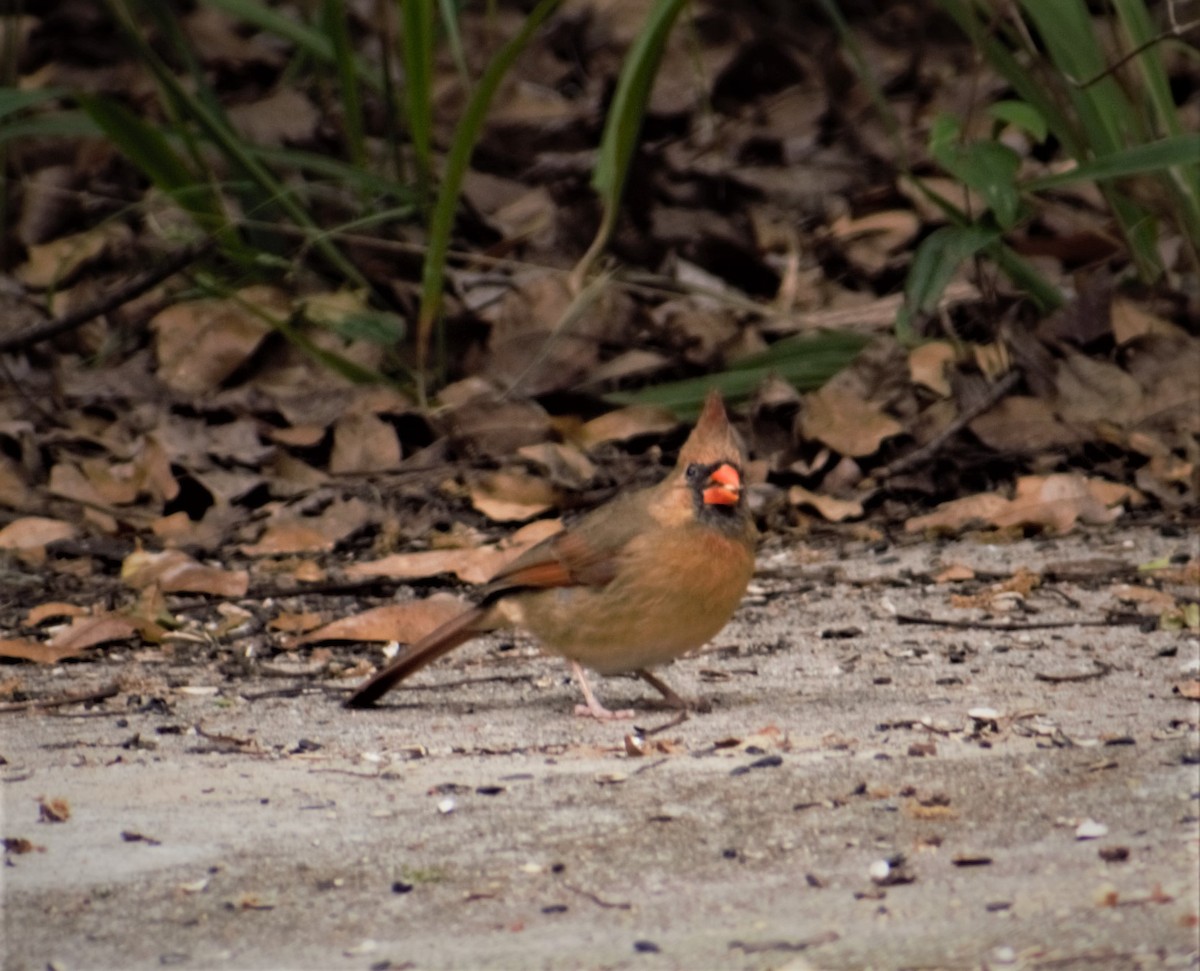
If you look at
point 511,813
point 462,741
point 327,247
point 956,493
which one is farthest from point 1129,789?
point 327,247

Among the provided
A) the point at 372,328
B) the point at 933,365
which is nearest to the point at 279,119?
the point at 372,328

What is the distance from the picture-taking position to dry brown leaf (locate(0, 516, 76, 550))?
18.2 feet

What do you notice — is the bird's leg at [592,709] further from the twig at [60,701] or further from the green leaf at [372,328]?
the green leaf at [372,328]

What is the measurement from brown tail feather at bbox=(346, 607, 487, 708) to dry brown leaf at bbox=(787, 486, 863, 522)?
1619 millimetres

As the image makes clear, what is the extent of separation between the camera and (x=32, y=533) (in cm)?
560

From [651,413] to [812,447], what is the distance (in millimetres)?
565

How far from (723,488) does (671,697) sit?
441 millimetres

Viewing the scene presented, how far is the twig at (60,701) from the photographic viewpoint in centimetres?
415

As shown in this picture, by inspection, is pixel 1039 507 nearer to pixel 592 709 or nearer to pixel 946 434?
pixel 946 434

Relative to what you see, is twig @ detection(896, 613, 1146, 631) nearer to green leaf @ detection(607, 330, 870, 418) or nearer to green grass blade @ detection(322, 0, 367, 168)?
green leaf @ detection(607, 330, 870, 418)

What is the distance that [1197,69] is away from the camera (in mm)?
8719

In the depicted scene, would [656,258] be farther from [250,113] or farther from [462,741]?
[462,741]

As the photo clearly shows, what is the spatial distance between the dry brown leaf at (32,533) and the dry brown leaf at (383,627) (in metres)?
1.20

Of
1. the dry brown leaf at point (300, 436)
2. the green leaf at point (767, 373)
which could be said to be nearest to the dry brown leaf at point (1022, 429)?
the green leaf at point (767, 373)
